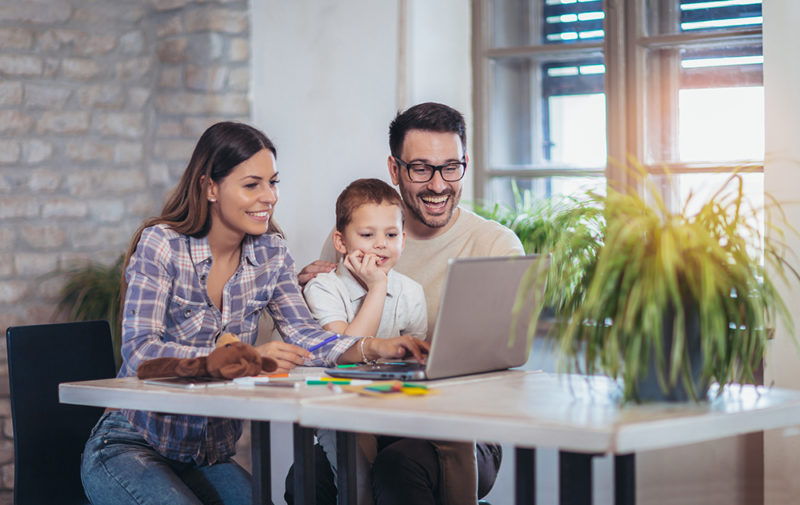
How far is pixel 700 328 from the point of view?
167 centimetres

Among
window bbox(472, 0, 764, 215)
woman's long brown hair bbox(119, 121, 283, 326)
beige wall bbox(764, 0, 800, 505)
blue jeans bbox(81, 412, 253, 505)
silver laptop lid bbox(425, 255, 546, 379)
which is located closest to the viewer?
silver laptop lid bbox(425, 255, 546, 379)

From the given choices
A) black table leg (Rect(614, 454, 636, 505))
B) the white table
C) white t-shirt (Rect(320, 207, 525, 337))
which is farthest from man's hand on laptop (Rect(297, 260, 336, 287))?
black table leg (Rect(614, 454, 636, 505))

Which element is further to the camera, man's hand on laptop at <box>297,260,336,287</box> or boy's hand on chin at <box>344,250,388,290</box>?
man's hand on laptop at <box>297,260,336,287</box>

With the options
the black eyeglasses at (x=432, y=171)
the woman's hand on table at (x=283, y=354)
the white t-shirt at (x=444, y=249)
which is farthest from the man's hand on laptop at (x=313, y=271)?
the woman's hand on table at (x=283, y=354)

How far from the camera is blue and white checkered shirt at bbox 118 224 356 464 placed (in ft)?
7.54

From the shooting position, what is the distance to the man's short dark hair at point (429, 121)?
2.82 meters

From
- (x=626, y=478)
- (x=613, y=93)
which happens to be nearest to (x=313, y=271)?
(x=626, y=478)

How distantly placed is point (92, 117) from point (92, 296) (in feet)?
2.55

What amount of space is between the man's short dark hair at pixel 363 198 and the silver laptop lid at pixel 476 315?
24.9 inches

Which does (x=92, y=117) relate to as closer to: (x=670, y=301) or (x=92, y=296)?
(x=92, y=296)

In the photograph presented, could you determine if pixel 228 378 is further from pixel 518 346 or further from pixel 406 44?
pixel 406 44

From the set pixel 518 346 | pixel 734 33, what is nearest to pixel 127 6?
pixel 734 33

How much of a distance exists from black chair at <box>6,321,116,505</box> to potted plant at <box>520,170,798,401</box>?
4.86 feet

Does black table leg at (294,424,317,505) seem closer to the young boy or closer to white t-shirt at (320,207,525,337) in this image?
the young boy
